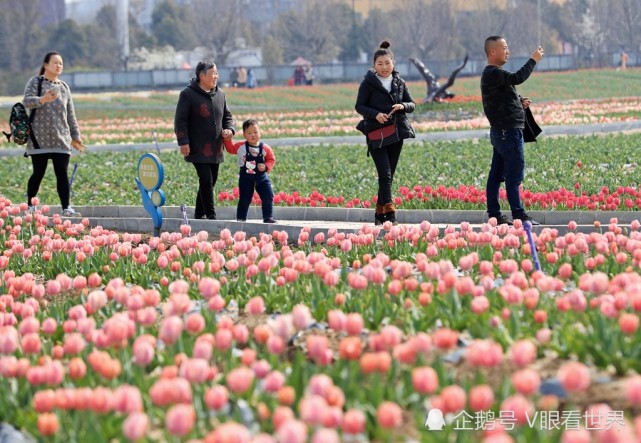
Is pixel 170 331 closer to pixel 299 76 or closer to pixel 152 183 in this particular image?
pixel 152 183

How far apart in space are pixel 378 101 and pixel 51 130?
13.1 feet

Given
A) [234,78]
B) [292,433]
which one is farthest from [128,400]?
[234,78]

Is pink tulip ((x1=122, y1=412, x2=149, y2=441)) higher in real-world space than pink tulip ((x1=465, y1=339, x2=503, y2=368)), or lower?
lower

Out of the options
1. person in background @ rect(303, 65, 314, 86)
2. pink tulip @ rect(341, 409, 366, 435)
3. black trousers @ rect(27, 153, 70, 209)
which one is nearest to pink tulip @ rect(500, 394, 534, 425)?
pink tulip @ rect(341, 409, 366, 435)

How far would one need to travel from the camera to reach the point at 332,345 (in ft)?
19.7

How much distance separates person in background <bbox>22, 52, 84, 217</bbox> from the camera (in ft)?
43.3

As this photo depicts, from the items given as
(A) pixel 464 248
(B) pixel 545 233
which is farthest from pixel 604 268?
(A) pixel 464 248

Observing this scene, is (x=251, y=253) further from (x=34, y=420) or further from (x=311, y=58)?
(x=311, y=58)

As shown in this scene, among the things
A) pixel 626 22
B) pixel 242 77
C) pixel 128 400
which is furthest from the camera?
pixel 626 22

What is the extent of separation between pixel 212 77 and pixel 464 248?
4869mm

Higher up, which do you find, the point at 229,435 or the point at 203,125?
the point at 203,125

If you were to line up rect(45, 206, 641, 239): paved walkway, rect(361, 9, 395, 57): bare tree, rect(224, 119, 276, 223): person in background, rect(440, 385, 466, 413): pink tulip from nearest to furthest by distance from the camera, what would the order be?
rect(440, 385, 466, 413): pink tulip → rect(45, 206, 641, 239): paved walkway → rect(224, 119, 276, 223): person in background → rect(361, 9, 395, 57): bare tree

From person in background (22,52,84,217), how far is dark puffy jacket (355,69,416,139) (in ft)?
11.6

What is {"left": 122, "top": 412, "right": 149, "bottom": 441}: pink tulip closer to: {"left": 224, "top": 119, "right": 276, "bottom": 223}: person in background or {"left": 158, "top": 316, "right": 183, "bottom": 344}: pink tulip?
{"left": 158, "top": 316, "right": 183, "bottom": 344}: pink tulip
